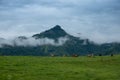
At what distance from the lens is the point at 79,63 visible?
6009cm

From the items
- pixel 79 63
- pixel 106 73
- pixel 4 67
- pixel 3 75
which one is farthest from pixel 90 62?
pixel 3 75

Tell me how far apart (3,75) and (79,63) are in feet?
65.9

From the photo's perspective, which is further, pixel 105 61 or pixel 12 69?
pixel 105 61

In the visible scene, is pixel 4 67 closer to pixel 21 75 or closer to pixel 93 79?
pixel 21 75

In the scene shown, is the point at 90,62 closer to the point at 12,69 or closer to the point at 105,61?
the point at 105,61

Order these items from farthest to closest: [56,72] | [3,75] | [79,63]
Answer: [79,63]
[56,72]
[3,75]

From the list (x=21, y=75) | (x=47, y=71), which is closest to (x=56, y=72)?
(x=47, y=71)

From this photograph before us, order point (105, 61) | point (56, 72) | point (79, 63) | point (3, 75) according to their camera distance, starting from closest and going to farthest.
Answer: point (3, 75) < point (56, 72) < point (79, 63) < point (105, 61)

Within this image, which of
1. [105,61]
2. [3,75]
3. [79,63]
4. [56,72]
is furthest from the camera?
[105,61]

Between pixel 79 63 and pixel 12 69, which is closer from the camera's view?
pixel 12 69

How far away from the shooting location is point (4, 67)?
49.8m

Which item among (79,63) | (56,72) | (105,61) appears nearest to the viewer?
(56,72)

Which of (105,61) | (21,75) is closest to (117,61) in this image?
(105,61)

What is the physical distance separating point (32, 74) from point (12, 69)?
4757mm
